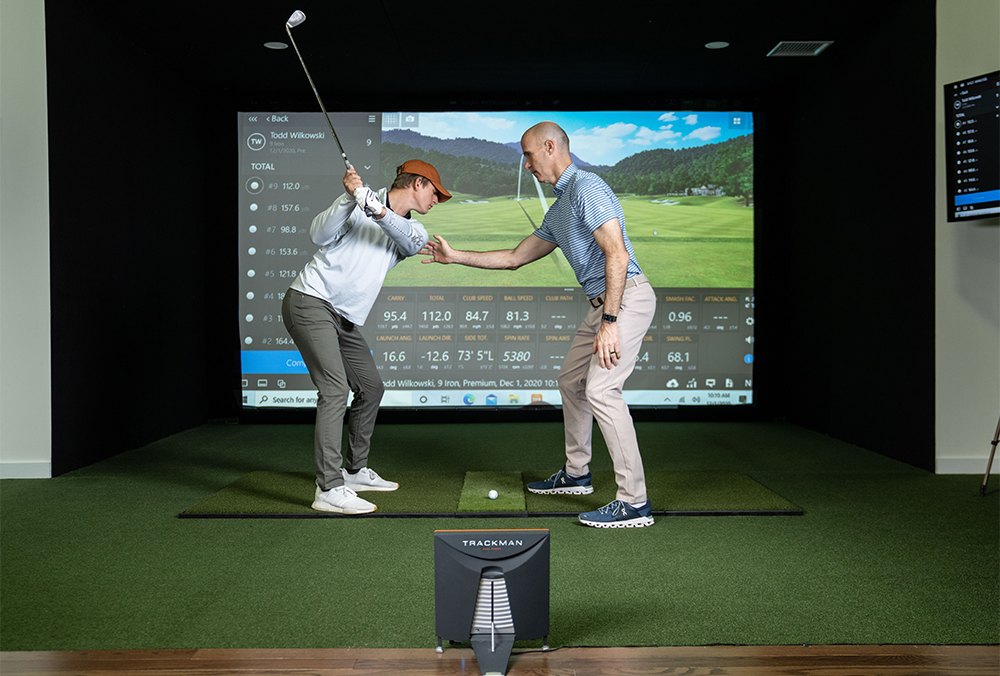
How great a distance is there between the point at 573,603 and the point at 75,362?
3.16m

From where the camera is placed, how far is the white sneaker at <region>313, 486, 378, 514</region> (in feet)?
9.34

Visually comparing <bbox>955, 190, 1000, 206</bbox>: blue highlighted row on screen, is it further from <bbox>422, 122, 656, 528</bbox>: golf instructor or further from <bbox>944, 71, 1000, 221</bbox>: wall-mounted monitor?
<bbox>422, 122, 656, 528</bbox>: golf instructor

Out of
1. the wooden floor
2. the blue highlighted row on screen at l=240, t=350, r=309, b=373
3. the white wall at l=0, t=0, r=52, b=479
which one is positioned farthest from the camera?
the blue highlighted row on screen at l=240, t=350, r=309, b=373

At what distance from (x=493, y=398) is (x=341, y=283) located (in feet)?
8.75

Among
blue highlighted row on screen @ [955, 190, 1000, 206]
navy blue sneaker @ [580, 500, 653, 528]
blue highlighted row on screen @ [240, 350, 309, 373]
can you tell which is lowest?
navy blue sneaker @ [580, 500, 653, 528]

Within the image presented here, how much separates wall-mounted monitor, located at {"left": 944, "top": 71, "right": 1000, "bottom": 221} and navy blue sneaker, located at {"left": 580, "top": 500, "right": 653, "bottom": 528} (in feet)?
7.03

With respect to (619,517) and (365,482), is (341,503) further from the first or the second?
(619,517)

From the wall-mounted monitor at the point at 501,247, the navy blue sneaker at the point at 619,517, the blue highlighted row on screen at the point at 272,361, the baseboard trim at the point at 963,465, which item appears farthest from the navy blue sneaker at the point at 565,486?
the blue highlighted row on screen at the point at 272,361

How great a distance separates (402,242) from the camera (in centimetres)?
295

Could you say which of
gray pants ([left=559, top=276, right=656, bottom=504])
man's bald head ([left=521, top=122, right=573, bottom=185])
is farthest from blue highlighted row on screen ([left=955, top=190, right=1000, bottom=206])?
man's bald head ([left=521, top=122, right=573, bottom=185])

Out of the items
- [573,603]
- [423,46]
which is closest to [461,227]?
[423,46]

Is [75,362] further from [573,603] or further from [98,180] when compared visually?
[573,603]

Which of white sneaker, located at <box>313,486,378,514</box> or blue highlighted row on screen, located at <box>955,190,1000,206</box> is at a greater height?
blue highlighted row on screen, located at <box>955,190,1000,206</box>

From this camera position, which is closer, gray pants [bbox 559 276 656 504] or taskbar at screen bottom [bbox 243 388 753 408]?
gray pants [bbox 559 276 656 504]
